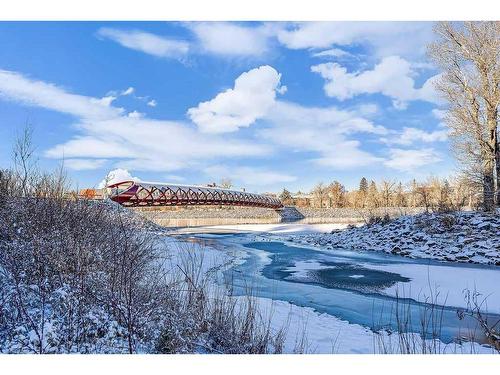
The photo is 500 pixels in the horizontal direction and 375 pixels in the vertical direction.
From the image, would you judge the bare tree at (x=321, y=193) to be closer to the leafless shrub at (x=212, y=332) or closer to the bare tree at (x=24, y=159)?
the bare tree at (x=24, y=159)

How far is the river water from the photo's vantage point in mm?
3160

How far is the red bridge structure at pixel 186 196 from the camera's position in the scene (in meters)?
15.3

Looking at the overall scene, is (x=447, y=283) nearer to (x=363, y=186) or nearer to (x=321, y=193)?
(x=363, y=186)

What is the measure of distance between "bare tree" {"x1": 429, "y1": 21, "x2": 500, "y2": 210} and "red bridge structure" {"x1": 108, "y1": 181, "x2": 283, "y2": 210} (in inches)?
400

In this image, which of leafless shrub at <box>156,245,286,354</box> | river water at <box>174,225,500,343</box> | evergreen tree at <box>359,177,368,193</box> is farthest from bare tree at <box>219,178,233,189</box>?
leafless shrub at <box>156,245,286,354</box>

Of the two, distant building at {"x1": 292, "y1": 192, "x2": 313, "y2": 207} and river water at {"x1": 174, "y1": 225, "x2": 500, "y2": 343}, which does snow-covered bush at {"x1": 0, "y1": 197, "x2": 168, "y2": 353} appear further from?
distant building at {"x1": 292, "y1": 192, "x2": 313, "y2": 207}

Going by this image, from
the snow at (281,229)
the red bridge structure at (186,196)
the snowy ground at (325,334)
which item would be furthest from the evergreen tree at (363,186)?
the snowy ground at (325,334)

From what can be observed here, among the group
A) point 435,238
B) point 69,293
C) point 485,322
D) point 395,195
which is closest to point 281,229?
point 395,195

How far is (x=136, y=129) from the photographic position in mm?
6391

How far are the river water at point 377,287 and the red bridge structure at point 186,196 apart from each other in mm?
7970

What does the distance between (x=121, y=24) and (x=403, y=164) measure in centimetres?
607

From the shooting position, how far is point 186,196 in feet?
70.1

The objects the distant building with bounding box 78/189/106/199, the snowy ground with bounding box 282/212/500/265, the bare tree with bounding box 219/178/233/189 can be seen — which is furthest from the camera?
the bare tree with bounding box 219/178/233/189

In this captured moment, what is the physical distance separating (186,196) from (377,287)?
17.6m
